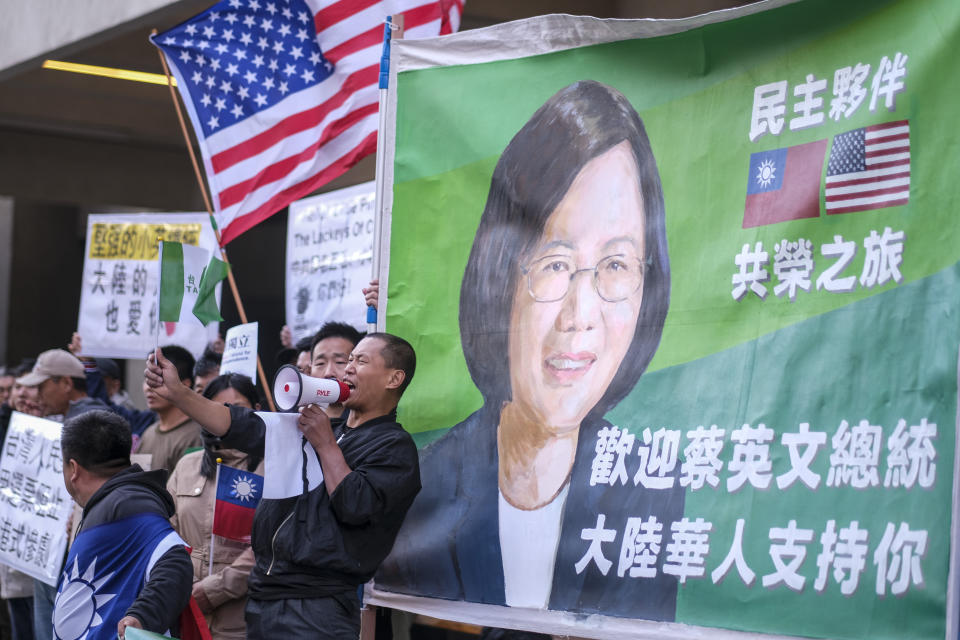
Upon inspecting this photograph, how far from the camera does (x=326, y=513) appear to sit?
4.21 m

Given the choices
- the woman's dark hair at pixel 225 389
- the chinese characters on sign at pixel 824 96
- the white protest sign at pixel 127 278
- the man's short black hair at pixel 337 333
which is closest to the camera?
the chinese characters on sign at pixel 824 96

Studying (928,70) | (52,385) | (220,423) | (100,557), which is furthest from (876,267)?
(52,385)

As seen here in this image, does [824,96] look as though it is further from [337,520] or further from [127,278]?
[127,278]

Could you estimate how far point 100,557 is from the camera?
4.36 meters

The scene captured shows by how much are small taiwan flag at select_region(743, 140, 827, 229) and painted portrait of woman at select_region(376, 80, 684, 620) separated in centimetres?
36

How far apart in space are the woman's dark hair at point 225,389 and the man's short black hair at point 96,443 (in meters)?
0.77

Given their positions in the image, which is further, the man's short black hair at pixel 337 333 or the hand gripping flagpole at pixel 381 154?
the man's short black hair at pixel 337 333

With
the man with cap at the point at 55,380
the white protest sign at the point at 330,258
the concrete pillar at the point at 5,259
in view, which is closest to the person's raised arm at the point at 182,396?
the white protest sign at the point at 330,258

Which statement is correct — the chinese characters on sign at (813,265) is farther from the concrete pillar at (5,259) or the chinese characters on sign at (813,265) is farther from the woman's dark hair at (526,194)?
the concrete pillar at (5,259)

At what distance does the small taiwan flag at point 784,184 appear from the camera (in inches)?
145

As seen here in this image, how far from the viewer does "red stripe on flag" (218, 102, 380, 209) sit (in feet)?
20.3

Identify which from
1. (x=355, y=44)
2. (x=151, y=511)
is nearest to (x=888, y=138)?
(x=151, y=511)

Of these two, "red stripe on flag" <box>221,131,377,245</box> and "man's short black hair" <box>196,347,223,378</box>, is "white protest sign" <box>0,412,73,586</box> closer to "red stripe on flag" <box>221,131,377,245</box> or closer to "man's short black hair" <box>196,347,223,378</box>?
"man's short black hair" <box>196,347,223,378</box>

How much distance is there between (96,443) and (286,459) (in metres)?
0.80
